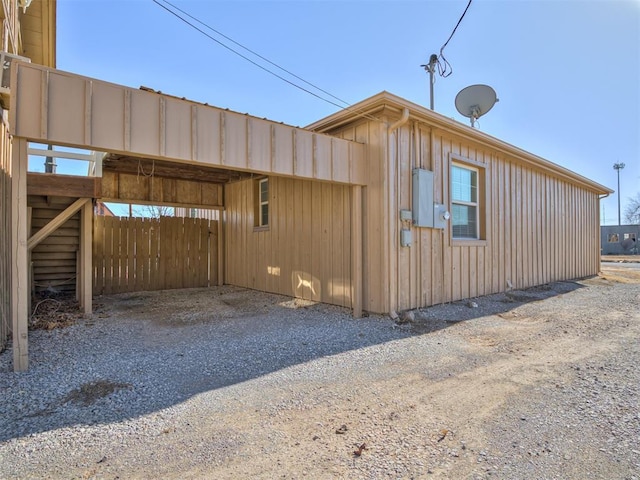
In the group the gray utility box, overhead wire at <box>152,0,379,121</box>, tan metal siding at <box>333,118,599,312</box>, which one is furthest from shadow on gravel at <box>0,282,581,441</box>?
overhead wire at <box>152,0,379,121</box>

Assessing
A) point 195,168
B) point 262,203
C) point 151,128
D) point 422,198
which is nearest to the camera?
point 151,128

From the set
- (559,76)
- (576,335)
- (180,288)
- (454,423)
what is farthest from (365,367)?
(559,76)

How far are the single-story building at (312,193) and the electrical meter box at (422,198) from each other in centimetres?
3

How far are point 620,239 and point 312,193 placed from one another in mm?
33880

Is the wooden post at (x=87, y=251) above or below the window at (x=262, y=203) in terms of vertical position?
below

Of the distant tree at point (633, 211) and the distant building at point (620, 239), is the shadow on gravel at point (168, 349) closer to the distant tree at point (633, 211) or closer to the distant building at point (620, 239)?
the distant building at point (620, 239)

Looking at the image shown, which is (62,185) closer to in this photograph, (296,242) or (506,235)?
(296,242)

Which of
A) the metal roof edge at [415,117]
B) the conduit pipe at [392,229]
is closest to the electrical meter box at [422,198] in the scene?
the conduit pipe at [392,229]

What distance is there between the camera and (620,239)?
94.6 ft

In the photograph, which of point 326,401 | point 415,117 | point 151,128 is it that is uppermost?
point 415,117

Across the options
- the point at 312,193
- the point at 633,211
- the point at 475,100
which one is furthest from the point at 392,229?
the point at 633,211

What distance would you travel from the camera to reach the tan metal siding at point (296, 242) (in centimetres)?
586

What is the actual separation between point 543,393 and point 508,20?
7319mm

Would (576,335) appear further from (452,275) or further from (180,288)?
(180,288)
